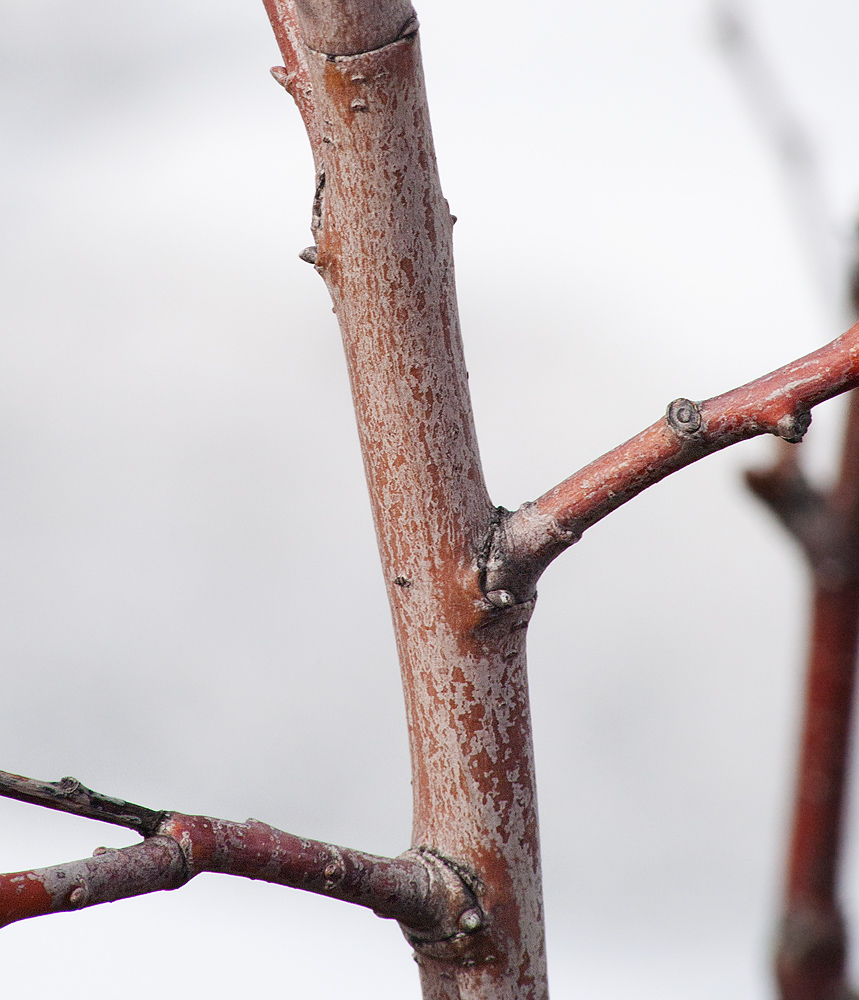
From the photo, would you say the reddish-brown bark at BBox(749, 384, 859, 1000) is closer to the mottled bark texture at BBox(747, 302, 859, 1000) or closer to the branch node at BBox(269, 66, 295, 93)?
the mottled bark texture at BBox(747, 302, 859, 1000)

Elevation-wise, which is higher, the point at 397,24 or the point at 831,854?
the point at 397,24

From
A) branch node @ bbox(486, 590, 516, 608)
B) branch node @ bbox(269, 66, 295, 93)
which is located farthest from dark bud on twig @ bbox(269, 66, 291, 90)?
branch node @ bbox(486, 590, 516, 608)

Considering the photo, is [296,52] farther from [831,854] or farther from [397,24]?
[831,854]

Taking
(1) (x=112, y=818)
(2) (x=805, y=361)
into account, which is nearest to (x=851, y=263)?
(2) (x=805, y=361)

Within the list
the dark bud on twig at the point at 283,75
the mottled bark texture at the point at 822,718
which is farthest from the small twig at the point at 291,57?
the mottled bark texture at the point at 822,718

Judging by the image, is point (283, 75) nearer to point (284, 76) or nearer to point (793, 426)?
point (284, 76)

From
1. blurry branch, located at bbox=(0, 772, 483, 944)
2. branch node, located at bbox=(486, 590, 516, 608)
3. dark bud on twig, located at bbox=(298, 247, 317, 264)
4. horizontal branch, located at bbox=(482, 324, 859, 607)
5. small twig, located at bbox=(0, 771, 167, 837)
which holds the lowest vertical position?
blurry branch, located at bbox=(0, 772, 483, 944)

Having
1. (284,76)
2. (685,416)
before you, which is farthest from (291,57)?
(685,416)
